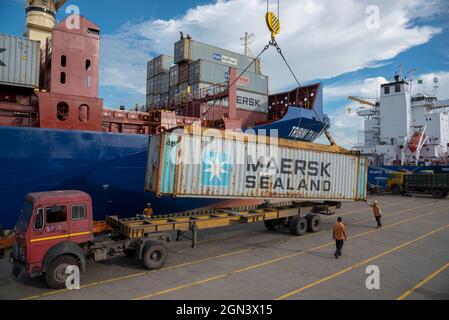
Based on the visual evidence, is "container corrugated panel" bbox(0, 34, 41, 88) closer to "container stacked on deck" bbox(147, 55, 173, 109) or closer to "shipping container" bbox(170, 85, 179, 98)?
"shipping container" bbox(170, 85, 179, 98)

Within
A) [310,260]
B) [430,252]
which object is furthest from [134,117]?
[430,252]

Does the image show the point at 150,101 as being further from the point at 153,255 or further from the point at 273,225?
the point at 153,255

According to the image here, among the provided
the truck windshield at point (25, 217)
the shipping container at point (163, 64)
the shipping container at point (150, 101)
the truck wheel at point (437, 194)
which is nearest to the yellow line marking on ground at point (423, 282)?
the truck windshield at point (25, 217)

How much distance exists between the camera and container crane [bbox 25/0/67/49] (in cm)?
2133

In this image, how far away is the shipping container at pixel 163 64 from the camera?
31453mm

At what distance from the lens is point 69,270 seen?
26.3 feet

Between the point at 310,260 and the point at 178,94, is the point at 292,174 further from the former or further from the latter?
the point at 178,94

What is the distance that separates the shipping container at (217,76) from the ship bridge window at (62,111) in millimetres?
11582

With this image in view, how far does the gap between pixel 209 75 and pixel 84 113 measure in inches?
474

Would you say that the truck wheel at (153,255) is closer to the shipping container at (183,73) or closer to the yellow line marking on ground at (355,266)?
the yellow line marking on ground at (355,266)

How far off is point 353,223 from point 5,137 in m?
17.5

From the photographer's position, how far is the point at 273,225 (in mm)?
15219

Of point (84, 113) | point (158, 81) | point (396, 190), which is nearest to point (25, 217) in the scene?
point (84, 113)
